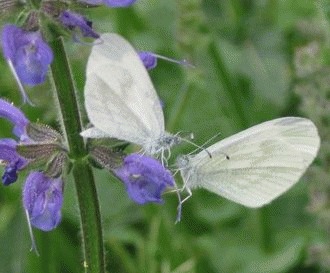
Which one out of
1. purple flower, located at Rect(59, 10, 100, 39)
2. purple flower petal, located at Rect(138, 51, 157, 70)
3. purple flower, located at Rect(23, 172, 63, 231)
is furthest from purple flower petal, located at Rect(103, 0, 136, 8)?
purple flower, located at Rect(23, 172, 63, 231)

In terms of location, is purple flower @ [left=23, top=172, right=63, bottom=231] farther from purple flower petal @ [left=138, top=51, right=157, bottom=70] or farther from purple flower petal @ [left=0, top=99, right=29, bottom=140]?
purple flower petal @ [left=138, top=51, right=157, bottom=70]

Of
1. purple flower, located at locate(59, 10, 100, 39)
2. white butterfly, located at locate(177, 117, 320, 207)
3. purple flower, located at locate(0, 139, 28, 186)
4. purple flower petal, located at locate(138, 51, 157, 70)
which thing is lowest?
white butterfly, located at locate(177, 117, 320, 207)

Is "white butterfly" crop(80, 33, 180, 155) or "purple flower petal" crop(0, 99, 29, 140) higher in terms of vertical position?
"white butterfly" crop(80, 33, 180, 155)

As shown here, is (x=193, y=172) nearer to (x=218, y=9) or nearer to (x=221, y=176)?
(x=221, y=176)

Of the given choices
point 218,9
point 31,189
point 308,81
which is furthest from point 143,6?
point 31,189

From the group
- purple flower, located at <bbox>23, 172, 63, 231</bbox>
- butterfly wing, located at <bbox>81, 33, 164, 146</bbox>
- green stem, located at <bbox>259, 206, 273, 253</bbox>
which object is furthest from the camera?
green stem, located at <bbox>259, 206, 273, 253</bbox>
